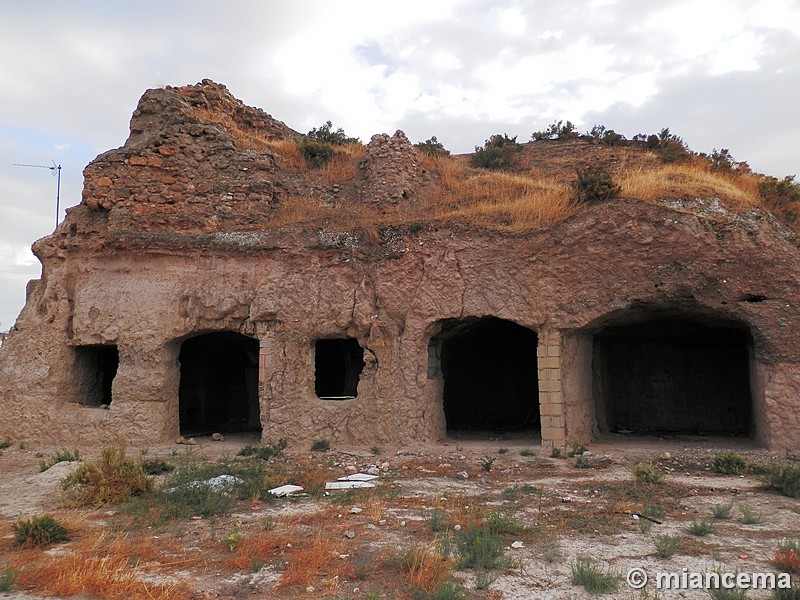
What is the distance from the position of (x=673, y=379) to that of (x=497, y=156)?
10429mm

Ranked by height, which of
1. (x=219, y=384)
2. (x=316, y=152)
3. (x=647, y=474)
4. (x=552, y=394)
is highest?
(x=316, y=152)

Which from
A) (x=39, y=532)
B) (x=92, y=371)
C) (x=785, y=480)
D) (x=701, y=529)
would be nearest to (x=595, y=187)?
(x=785, y=480)

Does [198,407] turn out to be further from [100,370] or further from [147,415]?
[147,415]

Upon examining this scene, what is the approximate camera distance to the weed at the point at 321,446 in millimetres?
11203

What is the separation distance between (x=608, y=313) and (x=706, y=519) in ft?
15.6

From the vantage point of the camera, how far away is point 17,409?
1219 centimetres

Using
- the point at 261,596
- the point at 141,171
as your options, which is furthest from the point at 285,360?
the point at 261,596

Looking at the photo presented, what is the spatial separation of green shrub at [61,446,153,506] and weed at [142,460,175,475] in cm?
126

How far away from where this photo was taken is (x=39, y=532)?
5863 mm

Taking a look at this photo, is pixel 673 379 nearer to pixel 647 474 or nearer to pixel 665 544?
pixel 647 474

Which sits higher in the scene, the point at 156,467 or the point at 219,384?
the point at 219,384

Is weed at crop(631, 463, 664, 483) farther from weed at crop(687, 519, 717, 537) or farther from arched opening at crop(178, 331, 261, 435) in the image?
arched opening at crop(178, 331, 261, 435)

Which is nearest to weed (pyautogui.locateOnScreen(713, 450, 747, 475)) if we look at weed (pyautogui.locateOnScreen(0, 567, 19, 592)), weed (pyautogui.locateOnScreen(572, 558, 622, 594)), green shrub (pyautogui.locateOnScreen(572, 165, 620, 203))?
green shrub (pyautogui.locateOnScreen(572, 165, 620, 203))

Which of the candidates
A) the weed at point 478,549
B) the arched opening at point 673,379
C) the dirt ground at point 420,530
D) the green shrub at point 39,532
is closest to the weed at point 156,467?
the dirt ground at point 420,530
